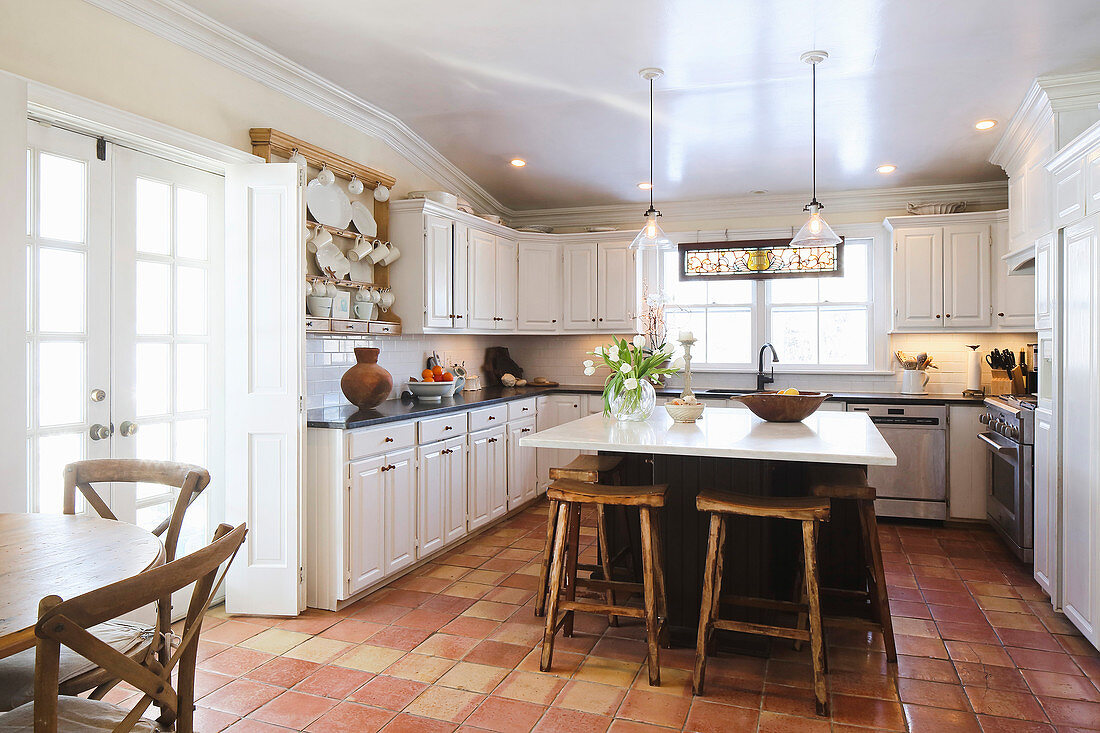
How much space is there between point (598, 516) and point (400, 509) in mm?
1146

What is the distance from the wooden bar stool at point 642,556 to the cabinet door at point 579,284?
12.0 feet

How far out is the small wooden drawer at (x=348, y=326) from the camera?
4.07m

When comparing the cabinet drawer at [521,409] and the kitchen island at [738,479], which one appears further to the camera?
the cabinet drawer at [521,409]

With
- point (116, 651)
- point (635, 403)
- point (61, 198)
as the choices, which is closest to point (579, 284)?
point (635, 403)

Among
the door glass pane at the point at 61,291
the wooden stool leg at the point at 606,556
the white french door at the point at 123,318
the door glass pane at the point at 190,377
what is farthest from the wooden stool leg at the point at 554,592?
the door glass pane at the point at 61,291

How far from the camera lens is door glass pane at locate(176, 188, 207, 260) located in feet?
10.9

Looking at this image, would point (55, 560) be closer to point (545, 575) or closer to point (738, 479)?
point (545, 575)

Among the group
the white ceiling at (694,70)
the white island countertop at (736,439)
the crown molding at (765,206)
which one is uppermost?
the white ceiling at (694,70)

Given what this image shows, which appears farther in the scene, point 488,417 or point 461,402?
point 488,417

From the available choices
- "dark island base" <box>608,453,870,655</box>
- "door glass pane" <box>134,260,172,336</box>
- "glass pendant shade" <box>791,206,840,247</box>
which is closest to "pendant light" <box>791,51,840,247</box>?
"glass pendant shade" <box>791,206,840,247</box>

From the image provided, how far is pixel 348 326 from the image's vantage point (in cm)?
419

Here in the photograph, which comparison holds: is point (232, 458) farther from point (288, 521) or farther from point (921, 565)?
point (921, 565)

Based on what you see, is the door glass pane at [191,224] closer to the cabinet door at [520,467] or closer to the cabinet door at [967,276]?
the cabinet door at [520,467]

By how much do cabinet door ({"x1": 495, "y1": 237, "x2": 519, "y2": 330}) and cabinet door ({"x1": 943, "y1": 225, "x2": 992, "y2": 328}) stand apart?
3474 mm
